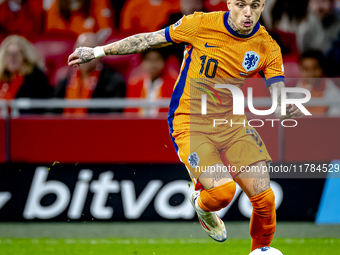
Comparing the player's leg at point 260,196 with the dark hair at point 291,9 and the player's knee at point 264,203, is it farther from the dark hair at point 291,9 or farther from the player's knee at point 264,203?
the dark hair at point 291,9

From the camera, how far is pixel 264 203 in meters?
3.73

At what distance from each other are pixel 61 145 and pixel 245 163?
2997 millimetres

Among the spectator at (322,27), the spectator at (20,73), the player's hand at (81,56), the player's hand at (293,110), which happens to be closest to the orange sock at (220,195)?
the player's hand at (293,110)

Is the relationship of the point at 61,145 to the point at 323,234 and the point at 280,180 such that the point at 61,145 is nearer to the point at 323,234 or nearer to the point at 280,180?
the point at 280,180

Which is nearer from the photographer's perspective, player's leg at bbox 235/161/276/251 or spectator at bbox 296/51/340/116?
player's leg at bbox 235/161/276/251

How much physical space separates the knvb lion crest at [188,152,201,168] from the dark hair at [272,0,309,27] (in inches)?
168

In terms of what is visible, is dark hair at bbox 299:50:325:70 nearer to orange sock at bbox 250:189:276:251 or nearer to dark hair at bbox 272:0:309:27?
dark hair at bbox 272:0:309:27

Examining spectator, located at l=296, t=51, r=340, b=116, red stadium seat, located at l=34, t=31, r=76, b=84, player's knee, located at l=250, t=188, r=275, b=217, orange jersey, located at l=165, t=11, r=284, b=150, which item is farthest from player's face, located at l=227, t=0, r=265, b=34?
red stadium seat, located at l=34, t=31, r=76, b=84

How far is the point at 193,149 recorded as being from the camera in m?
3.77

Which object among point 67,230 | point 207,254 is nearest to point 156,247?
point 207,254

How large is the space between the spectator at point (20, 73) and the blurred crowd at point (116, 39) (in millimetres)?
13

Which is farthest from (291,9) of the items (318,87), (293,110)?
(293,110)

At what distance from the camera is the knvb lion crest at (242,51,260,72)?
12.3 ft

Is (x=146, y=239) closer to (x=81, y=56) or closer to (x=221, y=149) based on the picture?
(x=221, y=149)
